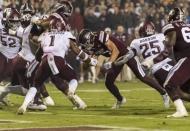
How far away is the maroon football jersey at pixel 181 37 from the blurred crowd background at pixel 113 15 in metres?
11.3

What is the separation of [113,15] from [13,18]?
11065mm

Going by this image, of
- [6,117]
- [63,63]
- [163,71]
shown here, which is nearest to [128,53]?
[163,71]

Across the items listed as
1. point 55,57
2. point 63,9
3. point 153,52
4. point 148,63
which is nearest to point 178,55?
point 148,63

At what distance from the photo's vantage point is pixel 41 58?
12.7 metres

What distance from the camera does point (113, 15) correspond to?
973 inches

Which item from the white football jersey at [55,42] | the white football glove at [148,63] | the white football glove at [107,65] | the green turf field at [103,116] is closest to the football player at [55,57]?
the white football jersey at [55,42]

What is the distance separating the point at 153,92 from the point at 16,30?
604cm

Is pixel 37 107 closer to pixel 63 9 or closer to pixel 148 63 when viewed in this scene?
pixel 63 9

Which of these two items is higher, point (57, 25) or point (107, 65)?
point (57, 25)

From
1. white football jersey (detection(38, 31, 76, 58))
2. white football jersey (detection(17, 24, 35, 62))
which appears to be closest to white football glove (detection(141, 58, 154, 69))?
white football jersey (detection(38, 31, 76, 58))

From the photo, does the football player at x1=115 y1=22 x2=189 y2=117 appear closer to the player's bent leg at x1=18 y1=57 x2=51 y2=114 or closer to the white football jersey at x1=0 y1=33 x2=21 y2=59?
the player's bent leg at x1=18 y1=57 x2=51 y2=114

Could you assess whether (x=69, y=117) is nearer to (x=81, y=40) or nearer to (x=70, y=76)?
(x=70, y=76)

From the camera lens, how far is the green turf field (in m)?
10.4

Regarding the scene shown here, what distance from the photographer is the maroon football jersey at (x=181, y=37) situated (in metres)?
11.6
